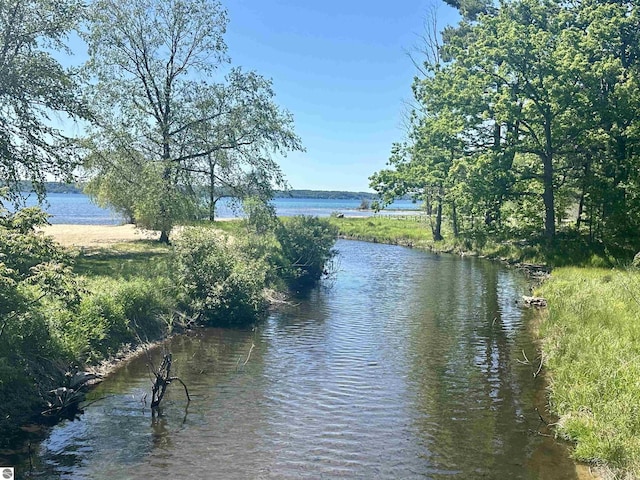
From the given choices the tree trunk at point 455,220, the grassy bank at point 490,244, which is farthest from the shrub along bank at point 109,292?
the tree trunk at point 455,220

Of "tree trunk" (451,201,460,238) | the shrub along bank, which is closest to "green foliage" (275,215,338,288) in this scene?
the shrub along bank

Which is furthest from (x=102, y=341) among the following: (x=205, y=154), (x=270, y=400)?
(x=205, y=154)

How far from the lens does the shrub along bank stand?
32.7 feet

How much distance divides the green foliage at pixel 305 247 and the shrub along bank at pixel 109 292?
0.17ft

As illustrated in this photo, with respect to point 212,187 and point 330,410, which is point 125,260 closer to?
point 212,187

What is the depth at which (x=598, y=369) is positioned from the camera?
10.2 meters

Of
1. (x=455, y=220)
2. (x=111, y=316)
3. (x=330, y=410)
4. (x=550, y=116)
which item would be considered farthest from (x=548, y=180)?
(x=111, y=316)

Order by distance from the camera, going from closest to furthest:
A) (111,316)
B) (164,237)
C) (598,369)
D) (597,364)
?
(598,369) < (597,364) < (111,316) < (164,237)

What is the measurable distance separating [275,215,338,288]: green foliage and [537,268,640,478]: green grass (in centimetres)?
1214

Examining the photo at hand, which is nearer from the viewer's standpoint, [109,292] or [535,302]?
[109,292]

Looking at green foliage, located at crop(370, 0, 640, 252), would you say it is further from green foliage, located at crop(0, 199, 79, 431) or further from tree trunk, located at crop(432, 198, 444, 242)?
green foliage, located at crop(0, 199, 79, 431)

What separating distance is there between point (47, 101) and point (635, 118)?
29.1m

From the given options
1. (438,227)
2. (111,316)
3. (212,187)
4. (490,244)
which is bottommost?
(111,316)

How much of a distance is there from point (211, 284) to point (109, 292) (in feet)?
12.5
